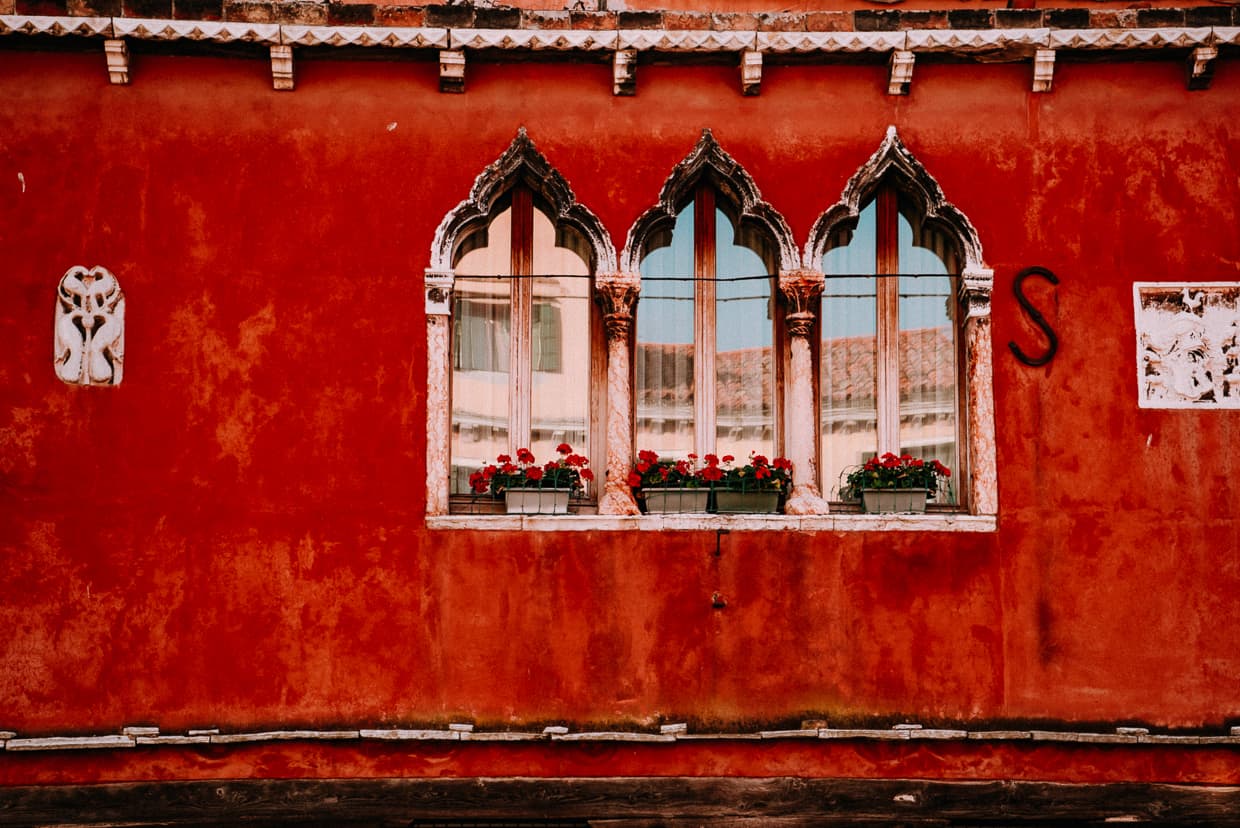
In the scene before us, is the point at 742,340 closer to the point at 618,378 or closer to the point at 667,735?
the point at 618,378

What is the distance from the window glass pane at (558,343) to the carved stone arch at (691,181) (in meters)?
0.43

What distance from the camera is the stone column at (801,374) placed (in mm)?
7727

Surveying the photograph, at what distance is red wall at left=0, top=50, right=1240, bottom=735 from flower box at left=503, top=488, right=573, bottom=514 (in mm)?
196

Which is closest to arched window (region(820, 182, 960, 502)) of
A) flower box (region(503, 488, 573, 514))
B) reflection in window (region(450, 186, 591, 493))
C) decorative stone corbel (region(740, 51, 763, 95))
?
decorative stone corbel (region(740, 51, 763, 95))

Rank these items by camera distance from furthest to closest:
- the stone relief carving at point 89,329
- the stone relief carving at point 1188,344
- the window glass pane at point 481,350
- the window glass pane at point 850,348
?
the window glass pane at point 850,348
the window glass pane at point 481,350
the stone relief carving at point 1188,344
the stone relief carving at point 89,329

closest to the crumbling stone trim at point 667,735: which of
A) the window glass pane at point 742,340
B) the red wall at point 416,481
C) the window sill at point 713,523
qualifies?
the red wall at point 416,481

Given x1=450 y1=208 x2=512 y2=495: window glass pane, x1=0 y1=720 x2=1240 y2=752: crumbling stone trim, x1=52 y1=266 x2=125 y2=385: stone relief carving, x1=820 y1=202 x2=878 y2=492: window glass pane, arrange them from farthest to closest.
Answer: x1=820 y1=202 x2=878 y2=492: window glass pane, x1=450 y1=208 x2=512 y2=495: window glass pane, x1=52 y1=266 x2=125 y2=385: stone relief carving, x1=0 y1=720 x2=1240 y2=752: crumbling stone trim

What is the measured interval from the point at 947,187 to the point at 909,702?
10.2ft

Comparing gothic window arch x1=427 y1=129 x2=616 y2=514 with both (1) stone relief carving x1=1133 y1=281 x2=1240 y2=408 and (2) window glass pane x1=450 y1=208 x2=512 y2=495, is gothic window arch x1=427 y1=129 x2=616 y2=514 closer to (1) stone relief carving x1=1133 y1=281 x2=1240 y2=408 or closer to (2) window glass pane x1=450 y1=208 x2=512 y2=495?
(2) window glass pane x1=450 y1=208 x2=512 y2=495

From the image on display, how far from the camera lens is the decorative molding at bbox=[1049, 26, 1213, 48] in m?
7.71

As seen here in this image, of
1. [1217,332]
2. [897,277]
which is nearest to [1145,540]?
[1217,332]

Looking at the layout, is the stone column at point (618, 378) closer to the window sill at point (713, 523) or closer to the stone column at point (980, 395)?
the window sill at point (713, 523)

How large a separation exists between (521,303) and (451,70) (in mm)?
1467

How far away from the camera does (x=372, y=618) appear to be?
7469 mm
